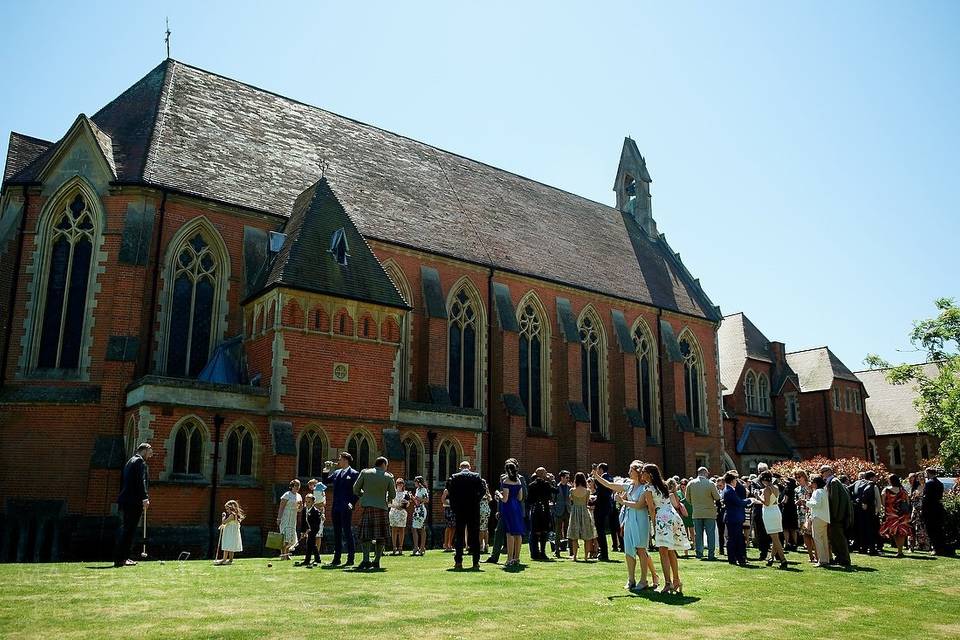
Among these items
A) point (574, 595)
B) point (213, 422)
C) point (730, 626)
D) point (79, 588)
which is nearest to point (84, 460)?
point (213, 422)

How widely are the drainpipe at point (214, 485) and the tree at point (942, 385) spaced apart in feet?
117

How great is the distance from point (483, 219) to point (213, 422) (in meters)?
16.1

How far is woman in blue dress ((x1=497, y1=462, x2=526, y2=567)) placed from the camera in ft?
46.2

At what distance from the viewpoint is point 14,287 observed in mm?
21062

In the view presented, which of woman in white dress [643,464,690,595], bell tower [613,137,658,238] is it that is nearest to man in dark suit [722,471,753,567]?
woman in white dress [643,464,690,595]

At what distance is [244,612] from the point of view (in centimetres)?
821

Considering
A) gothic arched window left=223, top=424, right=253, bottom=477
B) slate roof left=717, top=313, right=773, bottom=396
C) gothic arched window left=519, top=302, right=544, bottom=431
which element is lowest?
gothic arched window left=223, top=424, right=253, bottom=477

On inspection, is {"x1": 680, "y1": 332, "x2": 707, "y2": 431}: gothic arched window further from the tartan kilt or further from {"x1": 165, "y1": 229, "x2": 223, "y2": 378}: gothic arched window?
the tartan kilt

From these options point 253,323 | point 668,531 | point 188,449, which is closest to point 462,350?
point 253,323

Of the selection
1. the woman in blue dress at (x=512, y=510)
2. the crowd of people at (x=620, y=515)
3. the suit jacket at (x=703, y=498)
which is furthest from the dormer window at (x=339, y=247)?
the suit jacket at (x=703, y=498)

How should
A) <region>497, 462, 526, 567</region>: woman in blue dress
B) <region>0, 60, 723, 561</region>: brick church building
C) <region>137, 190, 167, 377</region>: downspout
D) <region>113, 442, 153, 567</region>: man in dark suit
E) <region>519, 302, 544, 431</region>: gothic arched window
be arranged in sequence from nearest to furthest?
<region>113, 442, 153, 567</region>: man in dark suit, <region>497, 462, 526, 567</region>: woman in blue dress, <region>0, 60, 723, 561</region>: brick church building, <region>137, 190, 167, 377</region>: downspout, <region>519, 302, 544, 431</region>: gothic arched window

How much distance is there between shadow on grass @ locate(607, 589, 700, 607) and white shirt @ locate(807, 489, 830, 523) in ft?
18.5

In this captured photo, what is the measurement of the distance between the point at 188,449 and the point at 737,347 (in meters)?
36.3

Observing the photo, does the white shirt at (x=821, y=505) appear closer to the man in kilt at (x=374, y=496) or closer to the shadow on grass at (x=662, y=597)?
the shadow on grass at (x=662, y=597)
